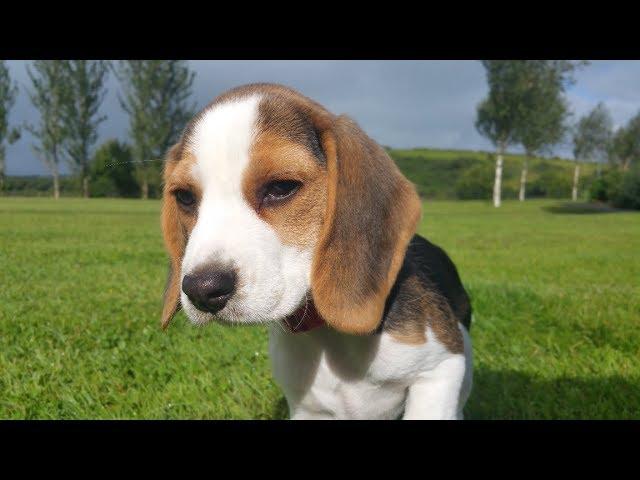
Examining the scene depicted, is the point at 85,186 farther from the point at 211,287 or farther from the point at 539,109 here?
the point at 539,109

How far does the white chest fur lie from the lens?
292cm

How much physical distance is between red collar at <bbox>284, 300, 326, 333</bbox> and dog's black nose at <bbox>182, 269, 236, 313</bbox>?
571 millimetres

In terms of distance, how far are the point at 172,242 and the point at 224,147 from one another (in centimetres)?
97

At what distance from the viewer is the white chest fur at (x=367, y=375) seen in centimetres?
292

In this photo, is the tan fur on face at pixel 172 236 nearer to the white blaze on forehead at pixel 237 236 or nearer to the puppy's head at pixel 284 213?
the puppy's head at pixel 284 213

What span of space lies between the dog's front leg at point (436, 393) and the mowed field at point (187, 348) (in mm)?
1194

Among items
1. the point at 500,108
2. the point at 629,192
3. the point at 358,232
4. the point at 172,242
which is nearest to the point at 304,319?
the point at 358,232

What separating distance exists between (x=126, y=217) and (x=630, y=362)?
48.2ft

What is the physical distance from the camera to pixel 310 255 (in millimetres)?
2662

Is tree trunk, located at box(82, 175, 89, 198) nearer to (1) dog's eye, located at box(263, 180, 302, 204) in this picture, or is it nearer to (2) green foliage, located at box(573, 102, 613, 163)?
(1) dog's eye, located at box(263, 180, 302, 204)

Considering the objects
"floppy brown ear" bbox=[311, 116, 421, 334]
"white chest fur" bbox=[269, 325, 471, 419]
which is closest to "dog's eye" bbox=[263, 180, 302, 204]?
"floppy brown ear" bbox=[311, 116, 421, 334]

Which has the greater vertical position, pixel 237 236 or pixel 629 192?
pixel 237 236

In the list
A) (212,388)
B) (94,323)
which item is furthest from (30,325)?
(212,388)
